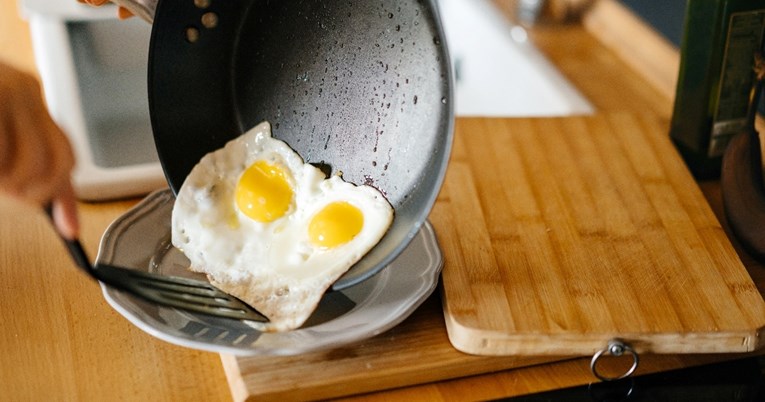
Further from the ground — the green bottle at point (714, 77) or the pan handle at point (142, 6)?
the pan handle at point (142, 6)

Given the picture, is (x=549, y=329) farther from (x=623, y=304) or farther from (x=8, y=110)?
(x=8, y=110)

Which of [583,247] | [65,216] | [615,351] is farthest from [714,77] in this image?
[65,216]

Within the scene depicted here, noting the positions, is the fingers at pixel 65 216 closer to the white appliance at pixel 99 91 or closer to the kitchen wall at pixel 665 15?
the white appliance at pixel 99 91

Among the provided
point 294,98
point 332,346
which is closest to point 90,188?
point 294,98

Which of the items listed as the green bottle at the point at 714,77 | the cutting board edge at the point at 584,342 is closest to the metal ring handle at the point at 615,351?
the cutting board edge at the point at 584,342

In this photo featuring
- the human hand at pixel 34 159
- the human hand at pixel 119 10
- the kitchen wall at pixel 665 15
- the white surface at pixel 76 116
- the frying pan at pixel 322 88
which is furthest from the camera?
the kitchen wall at pixel 665 15

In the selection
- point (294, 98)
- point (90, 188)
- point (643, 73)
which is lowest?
point (643, 73)

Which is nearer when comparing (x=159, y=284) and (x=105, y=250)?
(x=159, y=284)

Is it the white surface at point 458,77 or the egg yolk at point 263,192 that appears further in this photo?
the white surface at point 458,77
